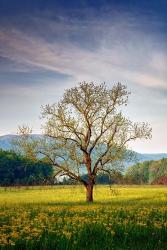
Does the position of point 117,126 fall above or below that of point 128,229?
above

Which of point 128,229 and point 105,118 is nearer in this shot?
point 128,229

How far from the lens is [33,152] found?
51.1 meters

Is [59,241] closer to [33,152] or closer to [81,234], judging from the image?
[81,234]

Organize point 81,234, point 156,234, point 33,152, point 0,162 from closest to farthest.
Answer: point 81,234
point 156,234
point 33,152
point 0,162

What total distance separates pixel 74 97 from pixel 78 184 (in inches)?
397

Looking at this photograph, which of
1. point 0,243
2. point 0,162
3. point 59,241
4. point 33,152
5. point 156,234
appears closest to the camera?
point 0,243

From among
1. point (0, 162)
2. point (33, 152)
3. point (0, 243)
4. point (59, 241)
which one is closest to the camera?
point (0, 243)

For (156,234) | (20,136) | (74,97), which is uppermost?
(74,97)

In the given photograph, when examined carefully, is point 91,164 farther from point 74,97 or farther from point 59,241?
point 59,241

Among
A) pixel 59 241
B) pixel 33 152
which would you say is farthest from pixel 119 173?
pixel 59 241

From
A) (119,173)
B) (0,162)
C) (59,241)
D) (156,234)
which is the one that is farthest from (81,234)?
(0,162)

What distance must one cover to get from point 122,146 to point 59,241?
3935 cm

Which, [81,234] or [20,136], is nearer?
[81,234]

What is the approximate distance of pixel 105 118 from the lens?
5231cm
